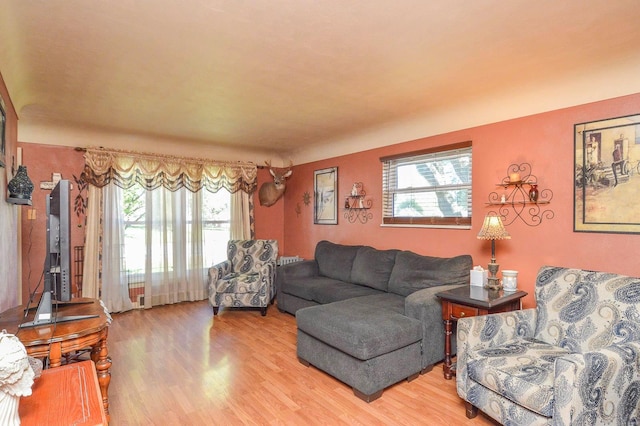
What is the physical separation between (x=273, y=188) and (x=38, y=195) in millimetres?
3118

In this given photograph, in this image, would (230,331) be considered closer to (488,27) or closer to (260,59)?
(260,59)

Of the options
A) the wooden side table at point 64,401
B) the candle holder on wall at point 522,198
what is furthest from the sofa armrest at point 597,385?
the wooden side table at point 64,401

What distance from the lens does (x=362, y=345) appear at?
7.59 feet

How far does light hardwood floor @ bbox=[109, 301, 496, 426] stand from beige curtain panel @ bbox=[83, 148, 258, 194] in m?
2.02

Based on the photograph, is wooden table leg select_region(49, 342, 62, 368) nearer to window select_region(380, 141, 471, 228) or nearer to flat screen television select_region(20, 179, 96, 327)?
flat screen television select_region(20, 179, 96, 327)

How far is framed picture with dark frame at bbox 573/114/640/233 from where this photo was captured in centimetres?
237

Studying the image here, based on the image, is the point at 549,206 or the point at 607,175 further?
the point at 549,206

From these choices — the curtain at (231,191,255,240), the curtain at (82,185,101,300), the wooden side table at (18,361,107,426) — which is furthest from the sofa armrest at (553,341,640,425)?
the curtain at (82,185,101,300)

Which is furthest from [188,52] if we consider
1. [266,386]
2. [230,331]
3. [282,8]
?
[230,331]

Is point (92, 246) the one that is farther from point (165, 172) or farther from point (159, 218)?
point (165, 172)

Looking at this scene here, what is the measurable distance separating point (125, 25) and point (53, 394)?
6.08 ft

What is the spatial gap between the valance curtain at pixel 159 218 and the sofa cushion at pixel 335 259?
148cm

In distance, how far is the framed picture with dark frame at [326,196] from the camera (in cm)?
496

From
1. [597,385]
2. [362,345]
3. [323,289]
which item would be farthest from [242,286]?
[597,385]
